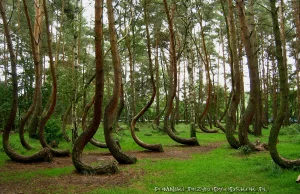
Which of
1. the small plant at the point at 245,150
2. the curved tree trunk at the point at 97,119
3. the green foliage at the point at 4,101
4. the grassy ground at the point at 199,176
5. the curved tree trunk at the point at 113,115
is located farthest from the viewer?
the green foliage at the point at 4,101

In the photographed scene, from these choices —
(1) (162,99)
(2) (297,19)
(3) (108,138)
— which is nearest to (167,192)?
(3) (108,138)

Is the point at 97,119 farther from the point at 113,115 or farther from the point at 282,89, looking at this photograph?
the point at 282,89

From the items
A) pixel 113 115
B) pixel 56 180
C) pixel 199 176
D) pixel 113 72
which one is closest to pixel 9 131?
pixel 56 180

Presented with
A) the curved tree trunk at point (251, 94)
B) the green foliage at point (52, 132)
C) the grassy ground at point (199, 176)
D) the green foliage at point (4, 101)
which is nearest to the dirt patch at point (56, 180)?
the grassy ground at point (199, 176)

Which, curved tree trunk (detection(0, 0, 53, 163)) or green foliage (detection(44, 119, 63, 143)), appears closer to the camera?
curved tree trunk (detection(0, 0, 53, 163))

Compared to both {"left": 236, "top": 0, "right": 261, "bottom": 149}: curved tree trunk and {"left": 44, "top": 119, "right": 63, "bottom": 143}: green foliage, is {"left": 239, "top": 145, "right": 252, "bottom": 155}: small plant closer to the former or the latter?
{"left": 236, "top": 0, "right": 261, "bottom": 149}: curved tree trunk

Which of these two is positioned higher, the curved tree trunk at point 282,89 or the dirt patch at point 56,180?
the curved tree trunk at point 282,89

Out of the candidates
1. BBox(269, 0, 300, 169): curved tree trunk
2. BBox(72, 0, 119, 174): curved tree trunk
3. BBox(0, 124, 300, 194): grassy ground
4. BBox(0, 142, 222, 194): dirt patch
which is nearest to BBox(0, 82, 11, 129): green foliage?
BBox(0, 124, 300, 194): grassy ground

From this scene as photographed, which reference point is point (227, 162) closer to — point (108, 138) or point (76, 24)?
point (108, 138)

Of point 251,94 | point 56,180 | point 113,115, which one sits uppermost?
point 251,94

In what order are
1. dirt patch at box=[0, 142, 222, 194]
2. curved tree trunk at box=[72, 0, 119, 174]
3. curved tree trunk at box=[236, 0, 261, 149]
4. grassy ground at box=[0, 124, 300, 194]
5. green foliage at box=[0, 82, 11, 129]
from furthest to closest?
green foliage at box=[0, 82, 11, 129], curved tree trunk at box=[236, 0, 261, 149], curved tree trunk at box=[72, 0, 119, 174], dirt patch at box=[0, 142, 222, 194], grassy ground at box=[0, 124, 300, 194]

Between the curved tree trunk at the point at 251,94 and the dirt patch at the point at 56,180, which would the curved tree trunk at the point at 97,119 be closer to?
the dirt patch at the point at 56,180

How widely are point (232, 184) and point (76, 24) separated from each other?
9.59 m

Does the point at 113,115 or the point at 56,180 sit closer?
the point at 56,180
